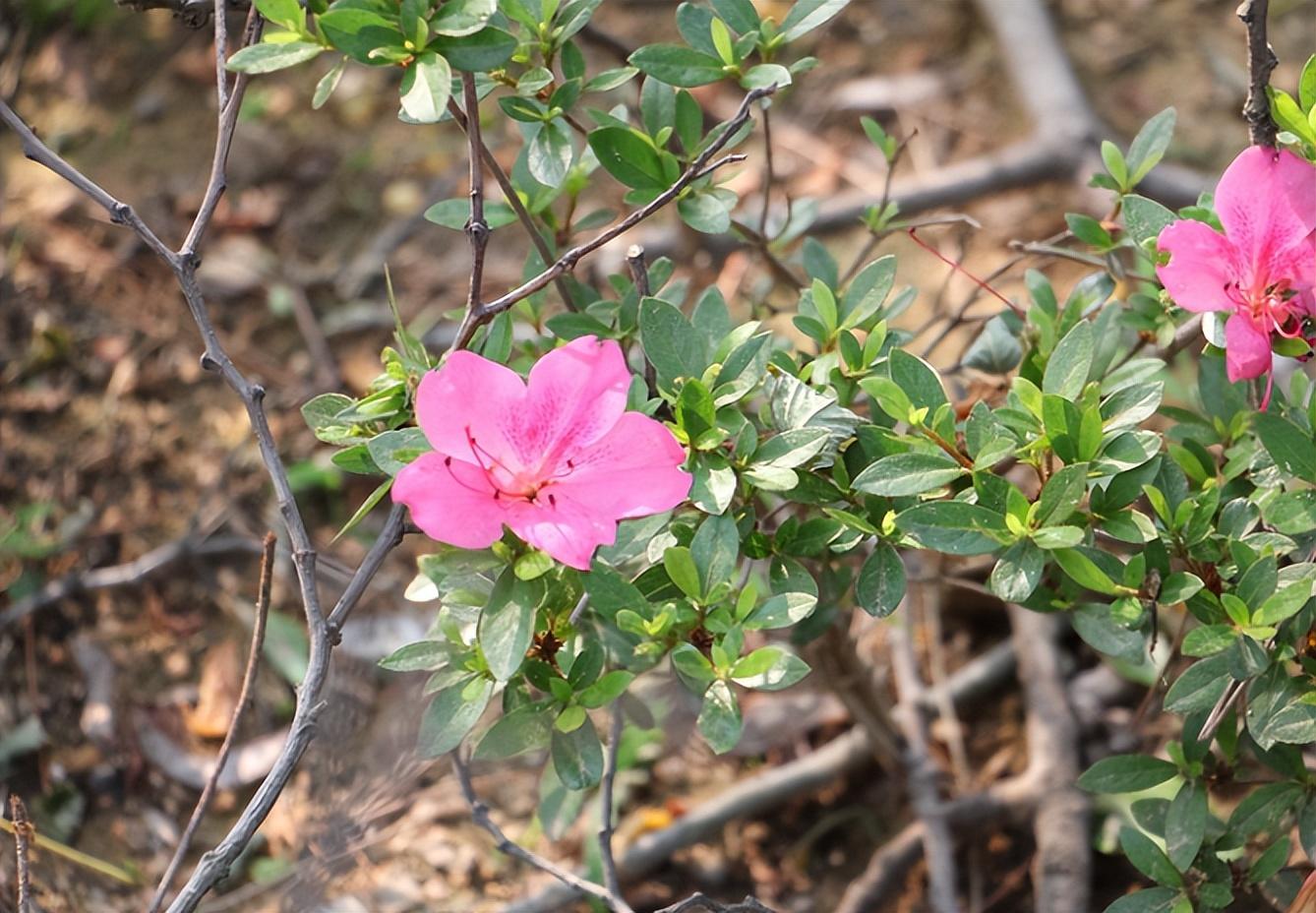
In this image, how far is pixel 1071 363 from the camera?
127cm

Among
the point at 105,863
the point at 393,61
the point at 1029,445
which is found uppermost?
the point at 393,61

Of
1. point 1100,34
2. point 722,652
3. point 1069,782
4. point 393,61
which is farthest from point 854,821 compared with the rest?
point 1100,34

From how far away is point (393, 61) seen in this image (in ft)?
3.94

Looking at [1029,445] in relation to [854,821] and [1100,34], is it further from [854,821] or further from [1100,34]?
[1100,34]

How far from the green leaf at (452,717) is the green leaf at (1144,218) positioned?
0.84 meters

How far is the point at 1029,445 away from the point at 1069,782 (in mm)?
894

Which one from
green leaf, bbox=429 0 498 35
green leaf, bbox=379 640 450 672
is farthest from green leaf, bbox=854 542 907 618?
green leaf, bbox=429 0 498 35

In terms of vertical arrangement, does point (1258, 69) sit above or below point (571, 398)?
above

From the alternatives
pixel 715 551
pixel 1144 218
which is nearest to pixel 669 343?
pixel 715 551

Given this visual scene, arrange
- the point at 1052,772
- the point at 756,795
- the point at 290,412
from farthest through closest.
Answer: the point at 290,412 → the point at 756,795 → the point at 1052,772

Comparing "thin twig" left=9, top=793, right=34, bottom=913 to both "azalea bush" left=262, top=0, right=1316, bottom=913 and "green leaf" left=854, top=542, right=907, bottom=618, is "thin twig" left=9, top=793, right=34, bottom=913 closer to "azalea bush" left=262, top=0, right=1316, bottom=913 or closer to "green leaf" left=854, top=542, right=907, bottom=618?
"azalea bush" left=262, top=0, right=1316, bottom=913

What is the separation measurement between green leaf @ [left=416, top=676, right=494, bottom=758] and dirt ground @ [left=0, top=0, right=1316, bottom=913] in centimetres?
47

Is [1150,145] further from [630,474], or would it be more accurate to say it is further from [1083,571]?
[630,474]

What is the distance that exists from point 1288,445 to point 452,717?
0.89 meters
